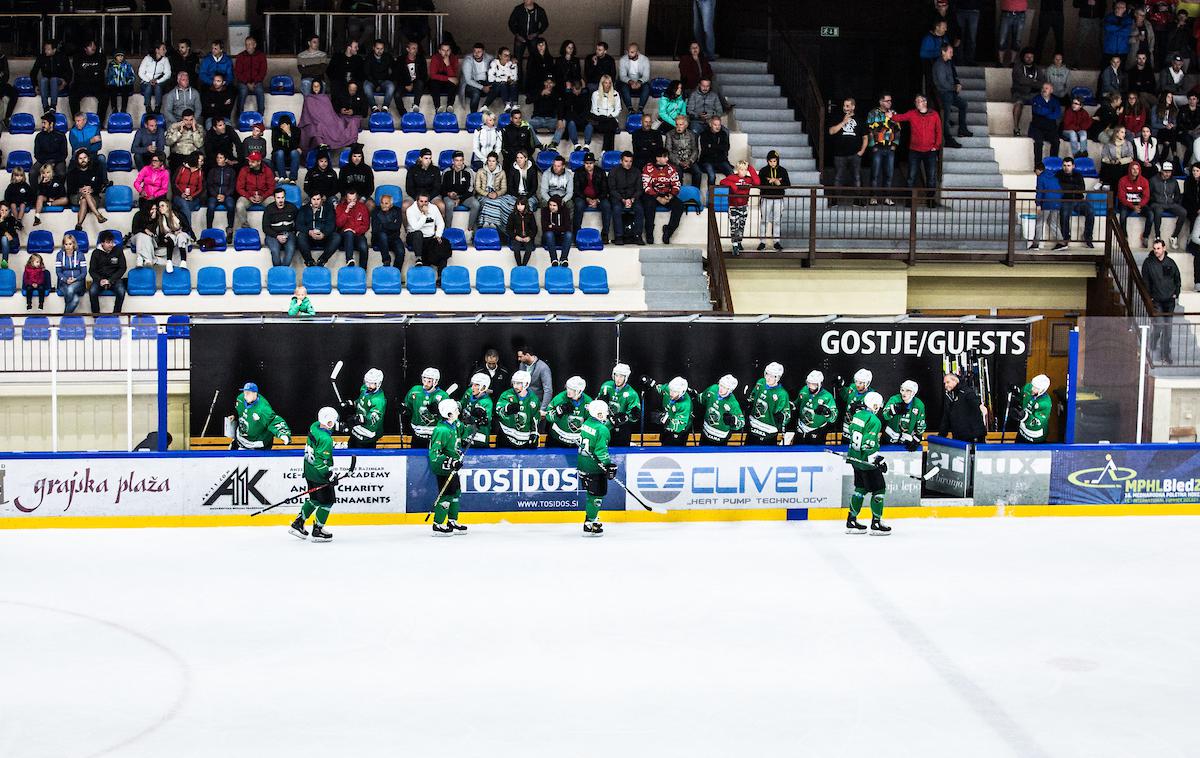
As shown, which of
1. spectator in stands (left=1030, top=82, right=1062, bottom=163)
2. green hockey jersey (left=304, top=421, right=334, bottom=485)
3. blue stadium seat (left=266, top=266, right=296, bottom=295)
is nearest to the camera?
green hockey jersey (left=304, top=421, right=334, bottom=485)

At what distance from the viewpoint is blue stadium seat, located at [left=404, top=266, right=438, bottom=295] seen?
20.1 meters

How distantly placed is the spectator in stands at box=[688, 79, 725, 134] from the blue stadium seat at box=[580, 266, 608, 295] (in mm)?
3604

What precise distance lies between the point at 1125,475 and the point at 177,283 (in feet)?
40.3

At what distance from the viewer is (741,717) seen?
9570mm

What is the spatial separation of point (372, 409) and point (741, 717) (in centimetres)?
821

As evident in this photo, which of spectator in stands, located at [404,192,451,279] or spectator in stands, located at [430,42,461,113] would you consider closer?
spectator in stands, located at [404,192,451,279]

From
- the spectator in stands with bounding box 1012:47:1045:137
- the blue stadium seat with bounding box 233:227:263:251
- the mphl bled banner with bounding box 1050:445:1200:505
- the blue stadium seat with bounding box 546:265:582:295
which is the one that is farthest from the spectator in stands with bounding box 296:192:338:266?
the spectator in stands with bounding box 1012:47:1045:137

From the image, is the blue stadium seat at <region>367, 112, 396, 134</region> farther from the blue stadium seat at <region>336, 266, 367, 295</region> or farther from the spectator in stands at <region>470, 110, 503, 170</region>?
the blue stadium seat at <region>336, 266, 367, 295</region>

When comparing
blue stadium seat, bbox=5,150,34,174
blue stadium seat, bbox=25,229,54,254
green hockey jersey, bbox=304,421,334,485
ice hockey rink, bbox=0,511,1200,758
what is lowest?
ice hockey rink, bbox=0,511,1200,758

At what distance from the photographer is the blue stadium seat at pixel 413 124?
74.4 ft

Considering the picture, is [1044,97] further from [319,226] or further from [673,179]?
[319,226]

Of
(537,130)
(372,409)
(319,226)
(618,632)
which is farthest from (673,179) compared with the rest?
(618,632)

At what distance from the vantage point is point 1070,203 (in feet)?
72.6

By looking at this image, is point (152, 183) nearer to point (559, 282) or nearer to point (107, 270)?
point (107, 270)
